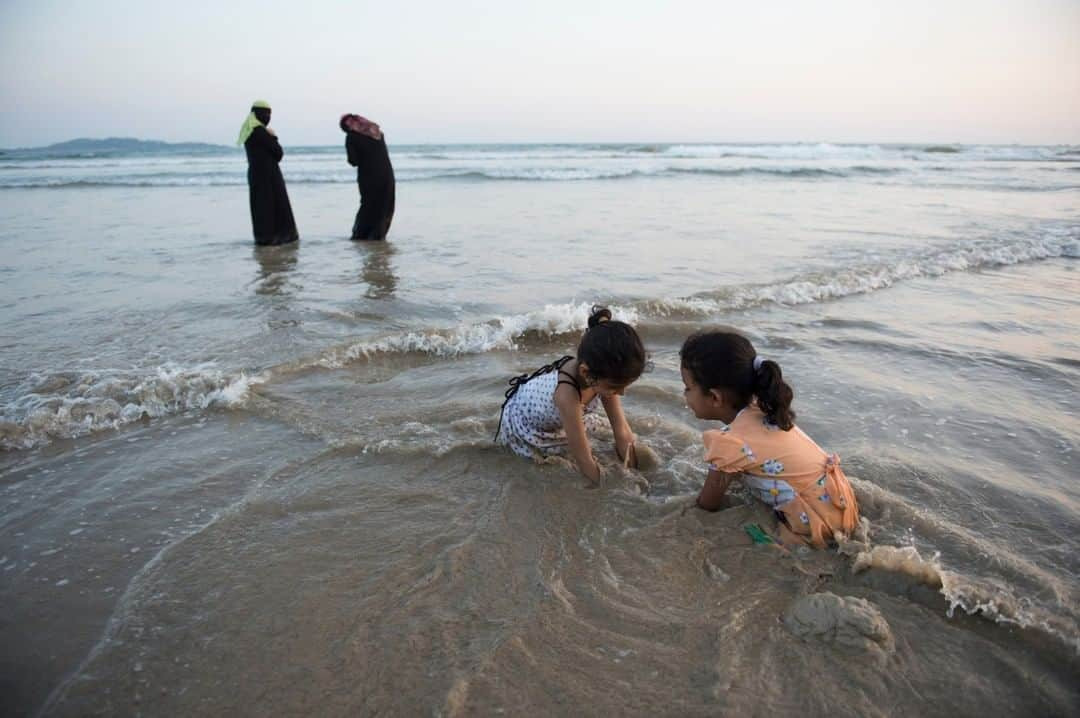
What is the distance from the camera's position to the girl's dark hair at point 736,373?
2.44 metres

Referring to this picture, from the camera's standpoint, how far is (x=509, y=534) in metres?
2.64

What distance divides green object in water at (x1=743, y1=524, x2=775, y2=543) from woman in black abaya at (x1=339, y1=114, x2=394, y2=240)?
321 inches

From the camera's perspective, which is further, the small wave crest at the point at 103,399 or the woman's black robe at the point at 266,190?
the woman's black robe at the point at 266,190

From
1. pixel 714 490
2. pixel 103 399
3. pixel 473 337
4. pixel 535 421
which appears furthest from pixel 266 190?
pixel 714 490

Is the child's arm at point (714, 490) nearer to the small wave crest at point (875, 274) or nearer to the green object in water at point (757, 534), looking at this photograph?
the green object in water at point (757, 534)

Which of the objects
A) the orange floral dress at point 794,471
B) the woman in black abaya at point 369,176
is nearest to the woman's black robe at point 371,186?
the woman in black abaya at point 369,176

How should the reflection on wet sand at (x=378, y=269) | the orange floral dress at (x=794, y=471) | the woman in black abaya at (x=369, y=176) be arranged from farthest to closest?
the woman in black abaya at (x=369, y=176) < the reflection on wet sand at (x=378, y=269) < the orange floral dress at (x=794, y=471)

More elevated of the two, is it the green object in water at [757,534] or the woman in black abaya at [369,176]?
the woman in black abaya at [369,176]

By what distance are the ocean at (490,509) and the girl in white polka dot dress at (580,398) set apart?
144 millimetres

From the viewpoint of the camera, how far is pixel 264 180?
30.0ft

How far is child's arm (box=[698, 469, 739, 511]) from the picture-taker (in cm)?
268

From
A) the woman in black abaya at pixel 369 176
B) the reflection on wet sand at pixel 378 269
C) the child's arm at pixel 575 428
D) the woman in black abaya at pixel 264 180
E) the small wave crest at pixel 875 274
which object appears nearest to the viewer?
the child's arm at pixel 575 428

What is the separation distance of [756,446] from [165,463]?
269 cm

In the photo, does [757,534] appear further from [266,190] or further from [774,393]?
[266,190]
